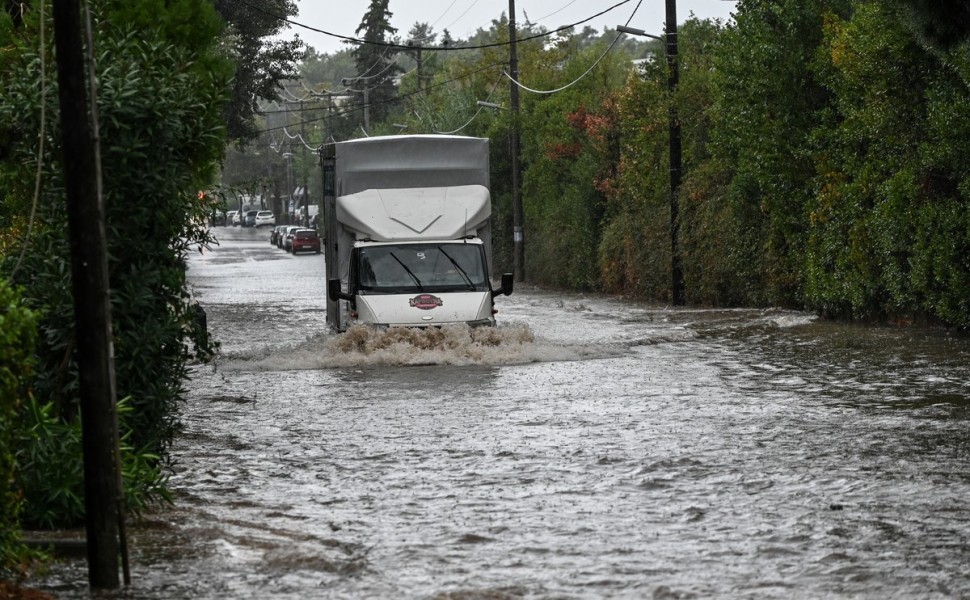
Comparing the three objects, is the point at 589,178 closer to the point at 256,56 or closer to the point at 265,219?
the point at 256,56

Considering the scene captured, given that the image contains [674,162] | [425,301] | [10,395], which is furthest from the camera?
[674,162]

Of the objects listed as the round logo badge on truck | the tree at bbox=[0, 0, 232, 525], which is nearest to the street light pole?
the round logo badge on truck

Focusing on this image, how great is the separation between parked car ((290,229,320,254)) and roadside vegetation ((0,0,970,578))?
1743cm

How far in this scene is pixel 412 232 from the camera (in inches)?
829

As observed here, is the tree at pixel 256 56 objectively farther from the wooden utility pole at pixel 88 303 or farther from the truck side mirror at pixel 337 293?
the wooden utility pole at pixel 88 303

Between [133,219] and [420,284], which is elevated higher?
[133,219]

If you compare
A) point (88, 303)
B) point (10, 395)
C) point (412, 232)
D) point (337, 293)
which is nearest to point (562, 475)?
point (88, 303)

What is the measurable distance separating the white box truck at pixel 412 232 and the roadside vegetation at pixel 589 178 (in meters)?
2.05

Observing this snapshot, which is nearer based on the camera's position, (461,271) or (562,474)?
(562,474)

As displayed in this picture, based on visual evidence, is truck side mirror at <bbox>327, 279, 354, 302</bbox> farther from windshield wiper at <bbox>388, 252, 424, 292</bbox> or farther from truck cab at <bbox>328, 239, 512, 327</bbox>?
windshield wiper at <bbox>388, 252, 424, 292</bbox>

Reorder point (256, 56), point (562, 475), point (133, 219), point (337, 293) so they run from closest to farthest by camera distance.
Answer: point (133, 219) < point (562, 475) < point (337, 293) < point (256, 56)

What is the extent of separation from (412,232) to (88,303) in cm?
1363

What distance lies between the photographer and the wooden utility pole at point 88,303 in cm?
748

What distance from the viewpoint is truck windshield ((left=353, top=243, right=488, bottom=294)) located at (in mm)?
20578
